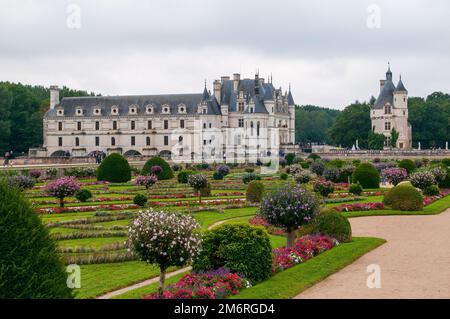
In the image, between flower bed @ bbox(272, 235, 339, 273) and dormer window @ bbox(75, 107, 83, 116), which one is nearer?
flower bed @ bbox(272, 235, 339, 273)

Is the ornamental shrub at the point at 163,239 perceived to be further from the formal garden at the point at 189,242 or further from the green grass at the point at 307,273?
the green grass at the point at 307,273

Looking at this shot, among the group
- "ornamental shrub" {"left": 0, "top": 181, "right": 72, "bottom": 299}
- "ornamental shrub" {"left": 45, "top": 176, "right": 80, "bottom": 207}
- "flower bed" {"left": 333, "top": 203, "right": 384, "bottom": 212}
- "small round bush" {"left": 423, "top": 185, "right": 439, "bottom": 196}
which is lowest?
→ "flower bed" {"left": 333, "top": 203, "right": 384, "bottom": 212}

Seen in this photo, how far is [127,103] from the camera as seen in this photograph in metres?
78.7

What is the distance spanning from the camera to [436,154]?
61062mm

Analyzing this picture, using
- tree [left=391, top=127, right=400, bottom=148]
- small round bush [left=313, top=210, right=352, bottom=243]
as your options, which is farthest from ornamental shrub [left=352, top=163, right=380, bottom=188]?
tree [left=391, top=127, right=400, bottom=148]

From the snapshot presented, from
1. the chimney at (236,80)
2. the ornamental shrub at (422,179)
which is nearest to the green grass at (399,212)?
the ornamental shrub at (422,179)

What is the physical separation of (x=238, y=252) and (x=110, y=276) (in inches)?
115

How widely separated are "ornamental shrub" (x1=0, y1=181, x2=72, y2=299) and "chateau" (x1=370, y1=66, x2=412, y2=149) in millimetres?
74217

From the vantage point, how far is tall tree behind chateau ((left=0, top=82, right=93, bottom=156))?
7444cm

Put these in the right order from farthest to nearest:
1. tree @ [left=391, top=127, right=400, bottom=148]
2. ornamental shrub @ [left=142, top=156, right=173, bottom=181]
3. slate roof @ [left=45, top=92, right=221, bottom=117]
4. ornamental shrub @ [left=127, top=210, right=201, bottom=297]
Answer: slate roof @ [left=45, top=92, right=221, bottom=117]
tree @ [left=391, top=127, right=400, bottom=148]
ornamental shrub @ [left=142, top=156, right=173, bottom=181]
ornamental shrub @ [left=127, top=210, right=201, bottom=297]

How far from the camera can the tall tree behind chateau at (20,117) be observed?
7444cm

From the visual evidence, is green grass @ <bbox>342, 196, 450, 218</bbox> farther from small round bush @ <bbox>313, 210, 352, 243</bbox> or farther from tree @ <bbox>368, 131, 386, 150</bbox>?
tree @ <bbox>368, 131, 386, 150</bbox>
